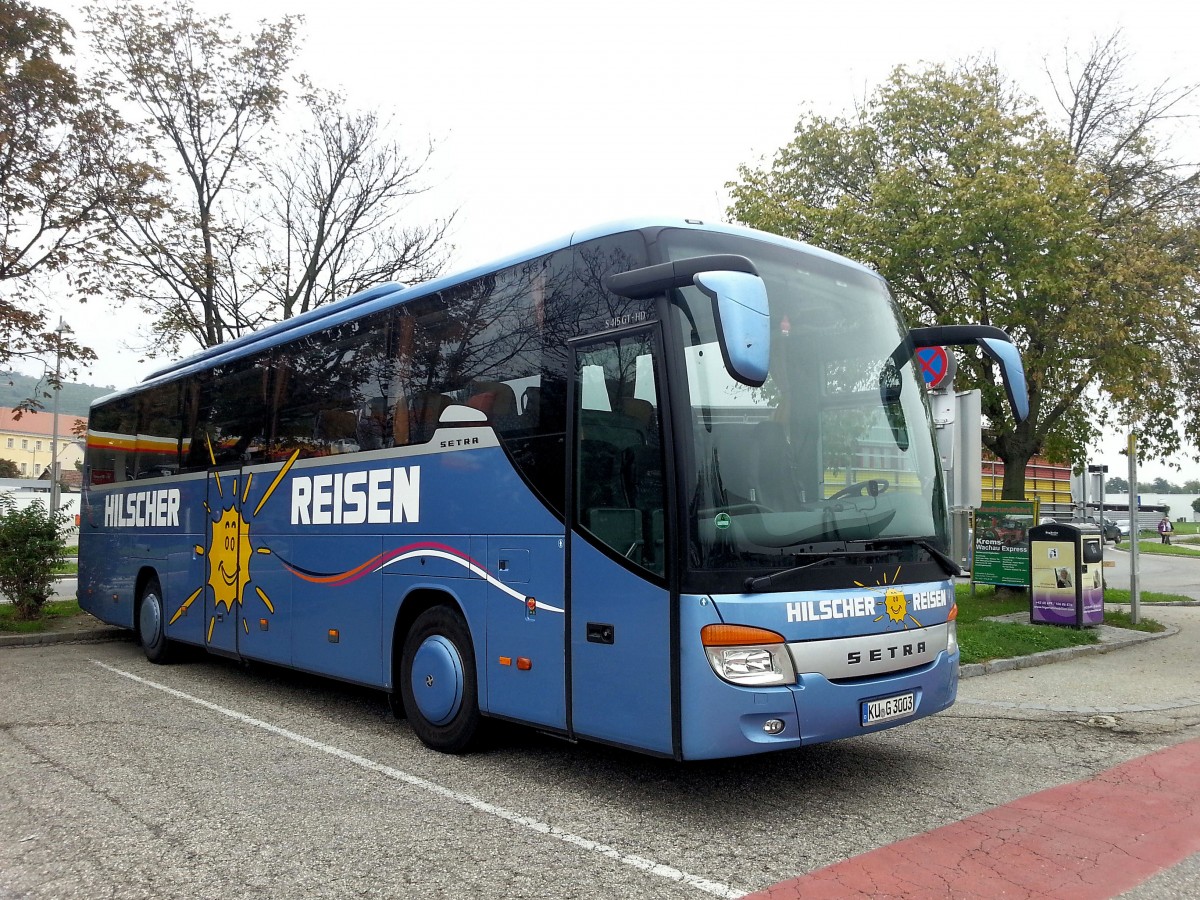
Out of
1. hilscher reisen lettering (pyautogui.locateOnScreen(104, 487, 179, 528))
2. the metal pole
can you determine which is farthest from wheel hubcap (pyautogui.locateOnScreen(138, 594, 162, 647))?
the metal pole

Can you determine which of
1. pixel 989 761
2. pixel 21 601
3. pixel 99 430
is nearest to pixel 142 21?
pixel 99 430

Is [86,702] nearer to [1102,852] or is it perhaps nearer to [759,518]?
[759,518]

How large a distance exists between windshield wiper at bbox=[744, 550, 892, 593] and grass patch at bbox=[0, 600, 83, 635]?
1186cm

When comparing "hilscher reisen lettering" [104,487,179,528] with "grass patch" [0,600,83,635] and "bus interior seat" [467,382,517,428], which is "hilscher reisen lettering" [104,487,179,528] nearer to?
"grass patch" [0,600,83,635]

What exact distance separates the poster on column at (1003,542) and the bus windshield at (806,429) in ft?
29.5

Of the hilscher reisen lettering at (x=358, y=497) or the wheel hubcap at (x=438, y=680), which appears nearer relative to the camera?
the wheel hubcap at (x=438, y=680)

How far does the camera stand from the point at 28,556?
13.7 m

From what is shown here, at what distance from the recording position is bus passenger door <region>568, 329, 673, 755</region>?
5.15m

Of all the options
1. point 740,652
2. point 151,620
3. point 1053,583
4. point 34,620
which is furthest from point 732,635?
point 34,620

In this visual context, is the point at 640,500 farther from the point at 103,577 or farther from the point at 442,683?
the point at 103,577

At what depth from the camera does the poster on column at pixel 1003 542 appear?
1422 centimetres

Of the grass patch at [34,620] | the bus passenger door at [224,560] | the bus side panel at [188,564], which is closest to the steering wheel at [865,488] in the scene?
the bus passenger door at [224,560]

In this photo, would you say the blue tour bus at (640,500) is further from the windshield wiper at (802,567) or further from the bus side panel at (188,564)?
the bus side panel at (188,564)

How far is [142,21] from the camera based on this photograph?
50.2ft
